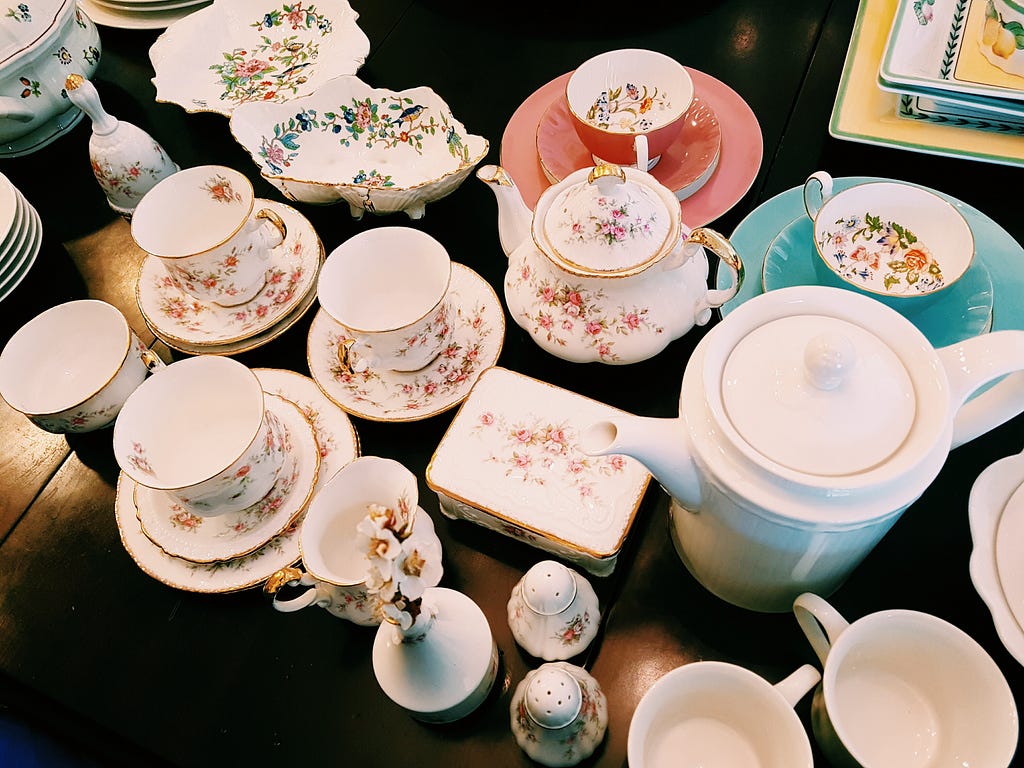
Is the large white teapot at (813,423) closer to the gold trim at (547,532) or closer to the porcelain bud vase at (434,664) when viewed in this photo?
the gold trim at (547,532)

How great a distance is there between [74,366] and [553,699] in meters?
0.71

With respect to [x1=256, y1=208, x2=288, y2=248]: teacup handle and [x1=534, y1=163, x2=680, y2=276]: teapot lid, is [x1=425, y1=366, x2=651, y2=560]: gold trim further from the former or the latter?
[x1=256, y1=208, x2=288, y2=248]: teacup handle

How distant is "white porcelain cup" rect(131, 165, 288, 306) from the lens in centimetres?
91

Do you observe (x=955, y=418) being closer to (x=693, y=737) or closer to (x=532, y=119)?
(x=693, y=737)

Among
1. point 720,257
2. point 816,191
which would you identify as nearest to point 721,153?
point 816,191

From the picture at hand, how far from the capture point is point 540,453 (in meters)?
0.76

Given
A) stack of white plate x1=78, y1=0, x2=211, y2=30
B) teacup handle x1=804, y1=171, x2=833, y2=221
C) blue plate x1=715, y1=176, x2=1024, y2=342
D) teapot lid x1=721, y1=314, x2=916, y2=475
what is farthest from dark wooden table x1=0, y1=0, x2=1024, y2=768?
stack of white plate x1=78, y1=0, x2=211, y2=30

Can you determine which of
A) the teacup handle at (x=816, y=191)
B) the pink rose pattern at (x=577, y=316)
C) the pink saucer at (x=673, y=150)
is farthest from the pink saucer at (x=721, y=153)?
the pink rose pattern at (x=577, y=316)

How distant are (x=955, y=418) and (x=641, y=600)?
1.05 feet

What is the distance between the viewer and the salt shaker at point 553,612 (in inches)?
24.5

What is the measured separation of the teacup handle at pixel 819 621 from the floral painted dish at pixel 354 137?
67 cm

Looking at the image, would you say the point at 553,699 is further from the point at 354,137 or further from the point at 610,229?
the point at 354,137

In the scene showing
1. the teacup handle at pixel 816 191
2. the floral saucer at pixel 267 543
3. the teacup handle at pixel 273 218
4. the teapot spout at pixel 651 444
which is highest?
the teacup handle at pixel 816 191

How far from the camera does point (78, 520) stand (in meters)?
0.85
